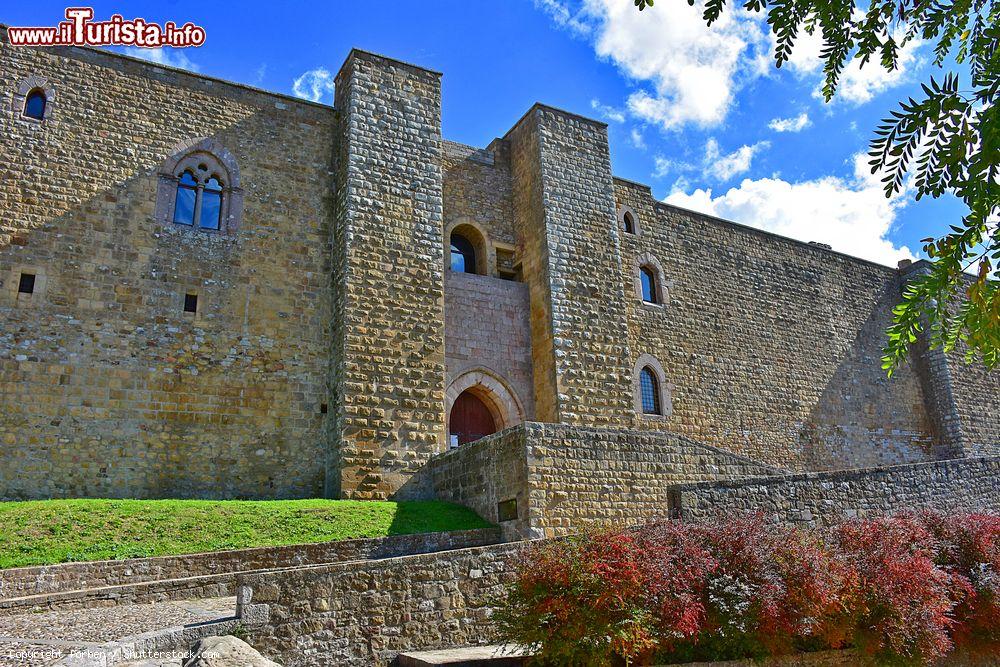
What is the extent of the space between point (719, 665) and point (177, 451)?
32.9 ft

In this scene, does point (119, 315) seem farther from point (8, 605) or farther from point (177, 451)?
point (8, 605)

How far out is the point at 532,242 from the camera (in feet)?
61.3

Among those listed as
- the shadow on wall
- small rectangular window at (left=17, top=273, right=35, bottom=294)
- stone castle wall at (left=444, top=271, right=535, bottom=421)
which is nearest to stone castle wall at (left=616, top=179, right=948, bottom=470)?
the shadow on wall

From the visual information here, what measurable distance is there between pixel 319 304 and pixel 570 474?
6493mm

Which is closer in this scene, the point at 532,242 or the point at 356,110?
the point at 356,110

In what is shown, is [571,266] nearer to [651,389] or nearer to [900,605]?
[651,389]

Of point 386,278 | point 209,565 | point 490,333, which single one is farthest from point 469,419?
point 209,565

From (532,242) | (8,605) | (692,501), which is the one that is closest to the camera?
(8,605)

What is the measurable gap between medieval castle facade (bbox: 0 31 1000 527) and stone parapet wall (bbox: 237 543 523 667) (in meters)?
3.79

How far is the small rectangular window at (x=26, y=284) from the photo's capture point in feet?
44.5

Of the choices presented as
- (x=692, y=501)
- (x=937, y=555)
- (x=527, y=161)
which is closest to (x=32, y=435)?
(x=692, y=501)

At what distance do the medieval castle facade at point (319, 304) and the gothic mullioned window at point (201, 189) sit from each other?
44 mm

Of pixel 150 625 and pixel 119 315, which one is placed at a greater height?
pixel 119 315

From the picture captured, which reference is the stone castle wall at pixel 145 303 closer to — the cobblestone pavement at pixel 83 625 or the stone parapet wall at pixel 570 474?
the stone parapet wall at pixel 570 474
